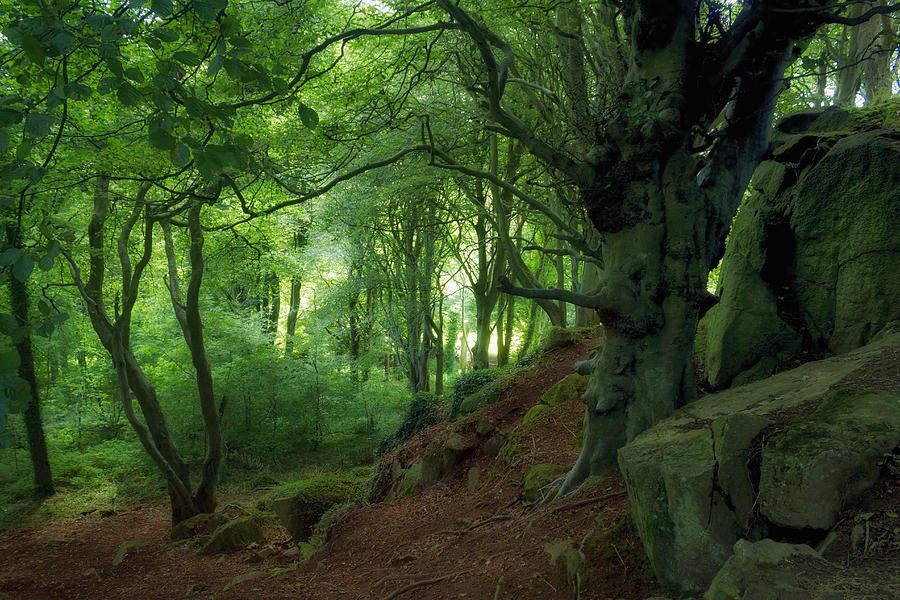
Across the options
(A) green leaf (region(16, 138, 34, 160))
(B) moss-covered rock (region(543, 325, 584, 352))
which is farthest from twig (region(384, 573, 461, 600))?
(B) moss-covered rock (region(543, 325, 584, 352))

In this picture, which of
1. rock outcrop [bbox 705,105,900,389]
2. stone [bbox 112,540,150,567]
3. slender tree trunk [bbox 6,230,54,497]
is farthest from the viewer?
slender tree trunk [bbox 6,230,54,497]

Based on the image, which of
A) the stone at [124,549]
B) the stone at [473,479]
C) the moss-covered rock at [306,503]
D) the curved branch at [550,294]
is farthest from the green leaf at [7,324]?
the stone at [124,549]

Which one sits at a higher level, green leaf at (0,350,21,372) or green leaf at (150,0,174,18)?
green leaf at (150,0,174,18)

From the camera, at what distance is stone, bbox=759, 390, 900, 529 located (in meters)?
2.33

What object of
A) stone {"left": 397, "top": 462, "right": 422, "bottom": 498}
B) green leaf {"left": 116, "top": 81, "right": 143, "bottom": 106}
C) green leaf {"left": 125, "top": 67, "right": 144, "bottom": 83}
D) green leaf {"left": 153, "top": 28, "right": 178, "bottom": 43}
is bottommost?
stone {"left": 397, "top": 462, "right": 422, "bottom": 498}

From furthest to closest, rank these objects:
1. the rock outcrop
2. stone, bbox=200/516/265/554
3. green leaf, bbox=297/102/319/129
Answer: stone, bbox=200/516/265/554 → the rock outcrop → green leaf, bbox=297/102/319/129

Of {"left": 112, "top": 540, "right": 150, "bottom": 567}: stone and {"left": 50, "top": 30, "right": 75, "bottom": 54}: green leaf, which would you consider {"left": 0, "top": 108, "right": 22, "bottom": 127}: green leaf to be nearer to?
{"left": 50, "top": 30, "right": 75, "bottom": 54}: green leaf

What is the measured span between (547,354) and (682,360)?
5396mm

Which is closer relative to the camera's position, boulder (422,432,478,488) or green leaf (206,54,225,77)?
green leaf (206,54,225,77)

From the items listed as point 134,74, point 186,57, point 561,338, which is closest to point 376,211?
point 561,338

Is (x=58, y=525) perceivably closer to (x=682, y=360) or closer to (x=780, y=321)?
(x=682, y=360)

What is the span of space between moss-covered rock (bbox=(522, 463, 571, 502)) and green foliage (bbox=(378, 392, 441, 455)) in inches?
200

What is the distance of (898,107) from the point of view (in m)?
4.91

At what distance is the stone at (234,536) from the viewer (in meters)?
8.12
